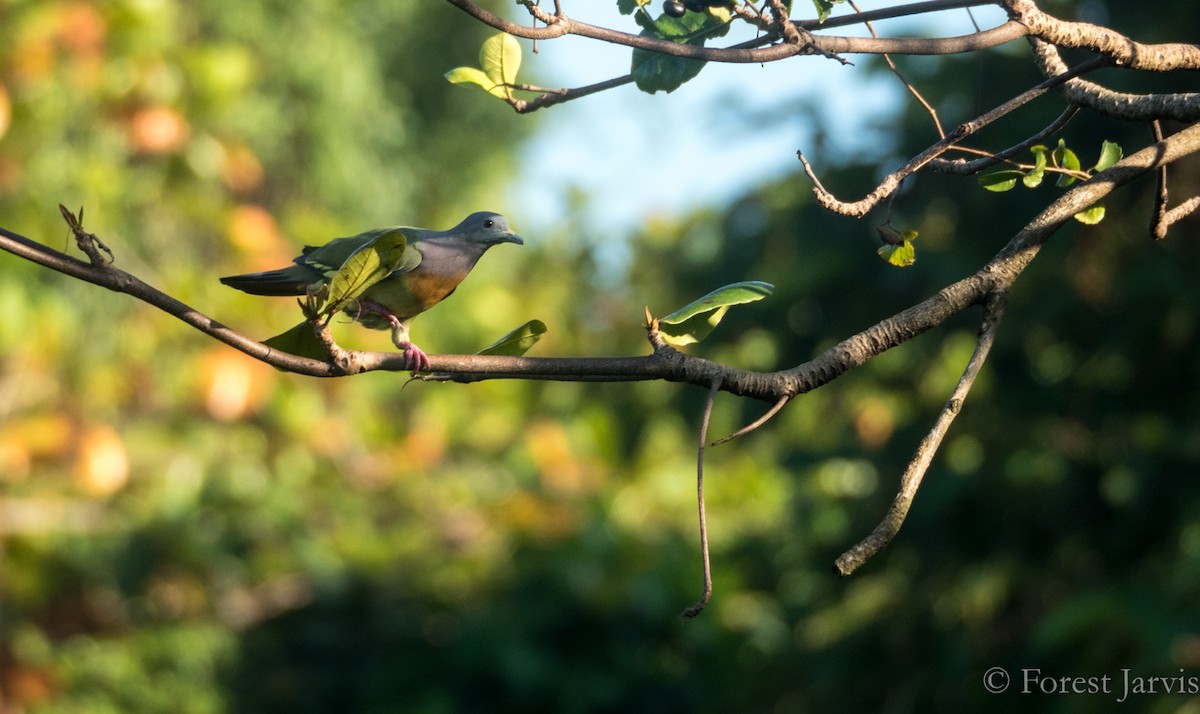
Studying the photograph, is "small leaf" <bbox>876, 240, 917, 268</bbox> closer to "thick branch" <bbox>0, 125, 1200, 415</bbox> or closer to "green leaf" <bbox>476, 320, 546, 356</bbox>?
"thick branch" <bbox>0, 125, 1200, 415</bbox>

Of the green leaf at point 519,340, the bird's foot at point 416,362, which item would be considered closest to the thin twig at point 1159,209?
the green leaf at point 519,340

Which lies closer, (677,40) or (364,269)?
(364,269)

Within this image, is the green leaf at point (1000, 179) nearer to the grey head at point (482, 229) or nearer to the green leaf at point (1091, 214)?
the green leaf at point (1091, 214)

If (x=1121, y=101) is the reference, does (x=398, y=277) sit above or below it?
above

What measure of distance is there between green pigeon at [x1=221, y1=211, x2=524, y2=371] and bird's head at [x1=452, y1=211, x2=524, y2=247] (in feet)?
0.16

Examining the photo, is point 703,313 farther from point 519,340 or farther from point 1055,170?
point 1055,170

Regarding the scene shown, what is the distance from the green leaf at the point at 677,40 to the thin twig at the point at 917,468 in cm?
65

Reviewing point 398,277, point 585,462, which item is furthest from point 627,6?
point 585,462

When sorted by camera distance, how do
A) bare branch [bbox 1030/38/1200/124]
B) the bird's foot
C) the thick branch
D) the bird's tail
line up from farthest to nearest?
the bird's tail
bare branch [bbox 1030/38/1200/124]
the bird's foot
the thick branch

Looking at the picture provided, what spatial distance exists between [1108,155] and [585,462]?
732 cm

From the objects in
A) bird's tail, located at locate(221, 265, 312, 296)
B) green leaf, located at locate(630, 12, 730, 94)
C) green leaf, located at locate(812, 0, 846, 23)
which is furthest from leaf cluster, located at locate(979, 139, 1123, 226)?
bird's tail, located at locate(221, 265, 312, 296)

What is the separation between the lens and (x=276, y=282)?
231 cm

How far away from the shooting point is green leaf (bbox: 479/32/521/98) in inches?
80.7

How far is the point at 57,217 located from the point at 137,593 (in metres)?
3.00
